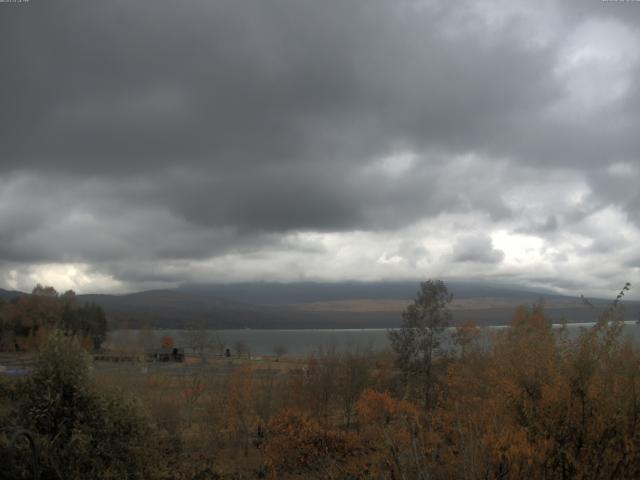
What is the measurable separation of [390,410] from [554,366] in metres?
11.8

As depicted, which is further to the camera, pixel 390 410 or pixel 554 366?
pixel 390 410

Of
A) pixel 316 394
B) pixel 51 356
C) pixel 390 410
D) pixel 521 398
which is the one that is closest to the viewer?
pixel 521 398

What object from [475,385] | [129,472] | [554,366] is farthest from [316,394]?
[554,366]

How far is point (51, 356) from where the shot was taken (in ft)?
39.2

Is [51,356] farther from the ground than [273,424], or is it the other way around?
[51,356]

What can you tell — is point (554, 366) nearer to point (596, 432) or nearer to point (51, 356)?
point (596, 432)

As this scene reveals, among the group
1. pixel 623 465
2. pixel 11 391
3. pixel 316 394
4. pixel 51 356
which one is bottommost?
pixel 316 394

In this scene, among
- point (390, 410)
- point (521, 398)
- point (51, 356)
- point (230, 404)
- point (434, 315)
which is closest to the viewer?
point (521, 398)

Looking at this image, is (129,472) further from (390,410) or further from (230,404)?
(230,404)

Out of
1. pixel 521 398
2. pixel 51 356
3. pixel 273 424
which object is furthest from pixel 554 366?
pixel 273 424

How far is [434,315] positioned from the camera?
35.4 m

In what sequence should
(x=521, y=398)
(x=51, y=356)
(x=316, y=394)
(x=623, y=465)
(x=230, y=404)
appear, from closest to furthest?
(x=623, y=465) < (x=521, y=398) < (x=51, y=356) < (x=230, y=404) < (x=316, y=394)

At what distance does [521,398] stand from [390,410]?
11585 mm

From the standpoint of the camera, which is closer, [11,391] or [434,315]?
[11,391]
